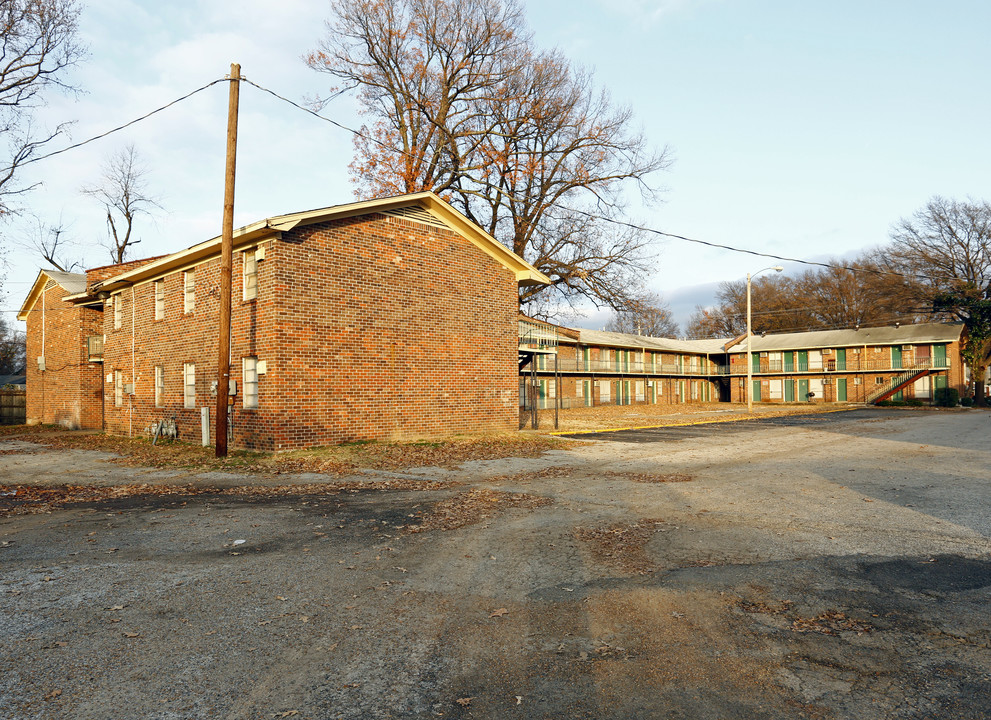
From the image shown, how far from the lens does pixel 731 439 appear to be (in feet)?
63.9

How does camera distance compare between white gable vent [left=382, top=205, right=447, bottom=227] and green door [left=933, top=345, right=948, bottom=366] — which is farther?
green door [left=933, top=345, right=948, bottom=366]

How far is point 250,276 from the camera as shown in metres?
17.0

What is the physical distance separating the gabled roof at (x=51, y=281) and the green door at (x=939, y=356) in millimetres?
56908

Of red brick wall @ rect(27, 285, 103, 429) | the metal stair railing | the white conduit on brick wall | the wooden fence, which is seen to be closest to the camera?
the white conduit on brick wall

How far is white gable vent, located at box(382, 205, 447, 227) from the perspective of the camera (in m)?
18.4

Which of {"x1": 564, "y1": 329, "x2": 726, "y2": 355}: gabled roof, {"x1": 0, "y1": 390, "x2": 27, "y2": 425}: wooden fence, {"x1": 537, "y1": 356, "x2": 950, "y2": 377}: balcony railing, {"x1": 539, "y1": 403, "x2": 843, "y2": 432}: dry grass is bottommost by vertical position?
{"x1": 539, "y1": 403, "x2": 843, "y2": 432}: dry grass

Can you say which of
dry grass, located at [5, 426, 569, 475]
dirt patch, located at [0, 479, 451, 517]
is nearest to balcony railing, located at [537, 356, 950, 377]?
dry grass, located at [5, 426, 569, 475]

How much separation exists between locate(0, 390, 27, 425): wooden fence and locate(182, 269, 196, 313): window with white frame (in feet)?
64.2

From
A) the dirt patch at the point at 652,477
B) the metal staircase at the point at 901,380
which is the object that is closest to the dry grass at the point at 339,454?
the dirt patch at the point at 652,477

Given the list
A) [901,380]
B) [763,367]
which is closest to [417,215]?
[901,380]

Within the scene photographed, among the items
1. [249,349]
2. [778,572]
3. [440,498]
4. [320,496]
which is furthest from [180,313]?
[778,572]

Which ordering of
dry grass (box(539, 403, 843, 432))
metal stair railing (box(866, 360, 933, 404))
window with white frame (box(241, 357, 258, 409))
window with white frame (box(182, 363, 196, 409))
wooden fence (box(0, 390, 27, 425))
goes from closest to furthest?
window with white frame (box(241, 357, 258, 409)) → window with white frame (box(182, 363, 196, 409)) → dry grass (box(539, 403, 843, 432)) → wooden fence (box(0, 390, 27, 425)) → metal stair railing (box(866, 360, 933, 404))

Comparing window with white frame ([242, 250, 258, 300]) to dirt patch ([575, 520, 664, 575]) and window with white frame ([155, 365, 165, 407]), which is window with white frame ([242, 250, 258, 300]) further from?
dirt patch ([575, 520, 664, 575])

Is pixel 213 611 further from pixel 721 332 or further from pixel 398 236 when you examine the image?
pixel 721 332
